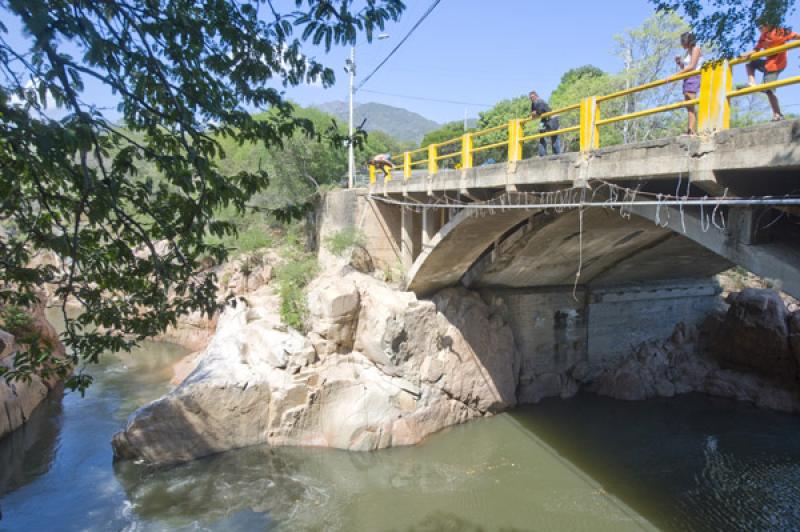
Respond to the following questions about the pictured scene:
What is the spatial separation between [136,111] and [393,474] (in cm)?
850

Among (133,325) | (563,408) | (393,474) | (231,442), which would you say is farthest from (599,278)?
A: (133,325)

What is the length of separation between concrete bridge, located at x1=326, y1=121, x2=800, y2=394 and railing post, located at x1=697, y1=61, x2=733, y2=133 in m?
0.14

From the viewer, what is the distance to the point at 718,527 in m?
8.63

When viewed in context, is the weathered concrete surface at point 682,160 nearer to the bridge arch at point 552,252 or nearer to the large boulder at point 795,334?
the bridge arch at point 552,252

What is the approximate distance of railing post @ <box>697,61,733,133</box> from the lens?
4.52 meters

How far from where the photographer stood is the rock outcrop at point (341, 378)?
10.5m

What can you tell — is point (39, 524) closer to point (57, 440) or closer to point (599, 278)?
point (57, 440)

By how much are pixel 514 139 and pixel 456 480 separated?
6.45m

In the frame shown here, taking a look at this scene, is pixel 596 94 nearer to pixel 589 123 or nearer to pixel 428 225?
pixel 428 225

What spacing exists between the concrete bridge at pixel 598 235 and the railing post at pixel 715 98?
14 cm

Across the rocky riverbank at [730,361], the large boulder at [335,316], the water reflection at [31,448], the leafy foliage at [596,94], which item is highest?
the leafy foliage at [596,94]

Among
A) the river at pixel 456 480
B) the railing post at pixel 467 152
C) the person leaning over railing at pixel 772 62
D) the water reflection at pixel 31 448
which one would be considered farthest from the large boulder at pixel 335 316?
the person leaning over railing at pixel 772 62

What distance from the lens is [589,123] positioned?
626 cm

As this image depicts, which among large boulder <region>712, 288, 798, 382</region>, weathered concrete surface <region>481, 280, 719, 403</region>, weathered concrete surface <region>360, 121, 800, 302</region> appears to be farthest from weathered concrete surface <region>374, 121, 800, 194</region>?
large boulder <region>712, 288, 798, 382</region>
